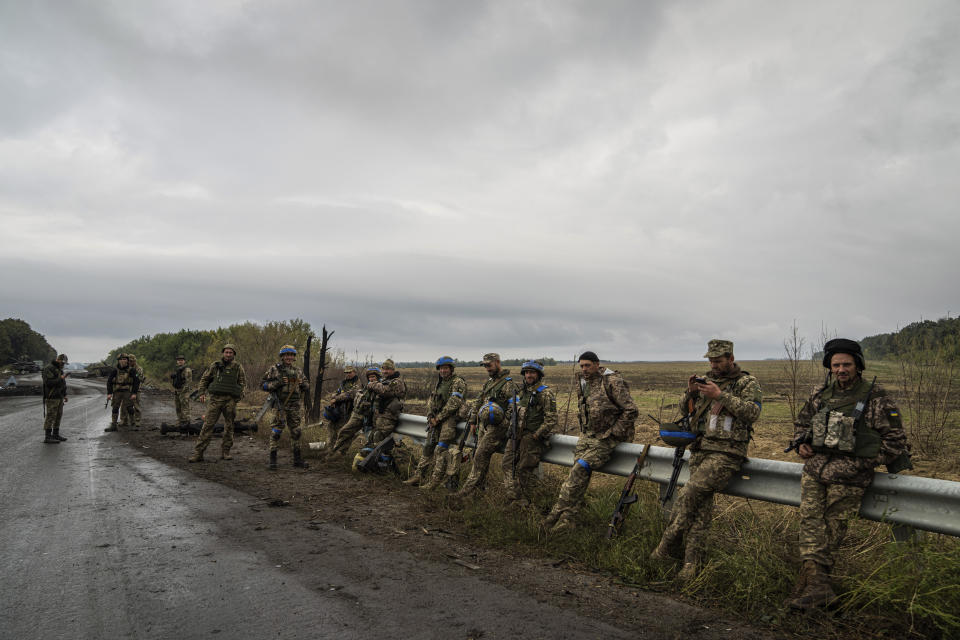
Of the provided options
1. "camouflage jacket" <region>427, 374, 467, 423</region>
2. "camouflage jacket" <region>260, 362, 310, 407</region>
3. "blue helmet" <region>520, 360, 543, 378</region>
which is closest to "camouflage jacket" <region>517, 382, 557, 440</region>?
"blue helmet" <region>520, 360, 543, 378</region>

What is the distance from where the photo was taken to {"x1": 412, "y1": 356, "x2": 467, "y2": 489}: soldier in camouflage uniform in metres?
7.96

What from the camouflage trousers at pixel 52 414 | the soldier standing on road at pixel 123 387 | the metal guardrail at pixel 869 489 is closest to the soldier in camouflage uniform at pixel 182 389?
the soldier standing on road at pixel 123 387

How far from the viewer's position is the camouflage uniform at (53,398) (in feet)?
41.0

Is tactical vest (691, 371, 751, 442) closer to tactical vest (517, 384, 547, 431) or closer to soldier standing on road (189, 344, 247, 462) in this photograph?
tactical vest (517, 384, 547, 431)

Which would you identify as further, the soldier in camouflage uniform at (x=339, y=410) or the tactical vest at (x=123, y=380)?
the tactical vest at (x=123, y=380)

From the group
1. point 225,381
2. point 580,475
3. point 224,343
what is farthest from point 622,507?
point 224,343

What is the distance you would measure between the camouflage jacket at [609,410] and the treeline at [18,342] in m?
83.1

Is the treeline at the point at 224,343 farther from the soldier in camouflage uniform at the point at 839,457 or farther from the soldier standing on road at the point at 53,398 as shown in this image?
the soldier in camouflage uniform at the point at 839,457

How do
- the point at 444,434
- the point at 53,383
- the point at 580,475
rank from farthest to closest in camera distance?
1. the point at 53,383
2. the point at 444,434
3. the point at 580,475

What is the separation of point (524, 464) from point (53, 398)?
12.3 m

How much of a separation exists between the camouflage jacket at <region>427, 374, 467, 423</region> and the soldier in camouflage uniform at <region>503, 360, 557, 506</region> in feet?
4.25

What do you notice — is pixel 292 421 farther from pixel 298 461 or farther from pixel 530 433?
pixel 530 433

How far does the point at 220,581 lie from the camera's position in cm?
425

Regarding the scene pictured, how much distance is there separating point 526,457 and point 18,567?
5093 mm
